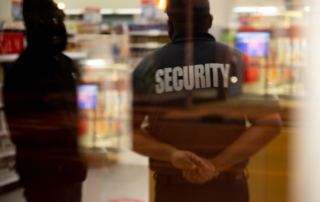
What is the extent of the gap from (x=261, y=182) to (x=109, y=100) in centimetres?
71

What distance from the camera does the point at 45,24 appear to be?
1599 mm

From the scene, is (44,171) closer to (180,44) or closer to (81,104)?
(81,104)

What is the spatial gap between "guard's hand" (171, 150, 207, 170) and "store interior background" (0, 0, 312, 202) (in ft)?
0.54

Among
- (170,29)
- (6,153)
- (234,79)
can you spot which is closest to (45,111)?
(6,153)

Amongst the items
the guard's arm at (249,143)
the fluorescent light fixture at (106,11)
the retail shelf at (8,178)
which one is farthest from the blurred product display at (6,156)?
the guard's arm at (249,143)

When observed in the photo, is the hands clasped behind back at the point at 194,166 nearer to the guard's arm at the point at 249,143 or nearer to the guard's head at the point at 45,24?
the guard's arm at the point at 249,143

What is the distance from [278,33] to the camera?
1.22 m

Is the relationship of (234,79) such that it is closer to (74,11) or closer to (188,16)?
(188,16)

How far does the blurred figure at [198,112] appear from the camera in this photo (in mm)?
1353

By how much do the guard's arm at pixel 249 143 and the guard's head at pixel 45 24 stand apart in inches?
33.3

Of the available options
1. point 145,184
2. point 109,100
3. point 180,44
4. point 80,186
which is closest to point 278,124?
point 180,44

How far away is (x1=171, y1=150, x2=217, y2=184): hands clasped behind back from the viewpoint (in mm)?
1379

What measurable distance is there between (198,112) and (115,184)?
0.53 m

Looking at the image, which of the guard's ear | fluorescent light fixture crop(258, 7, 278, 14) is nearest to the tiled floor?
the guard's ear
